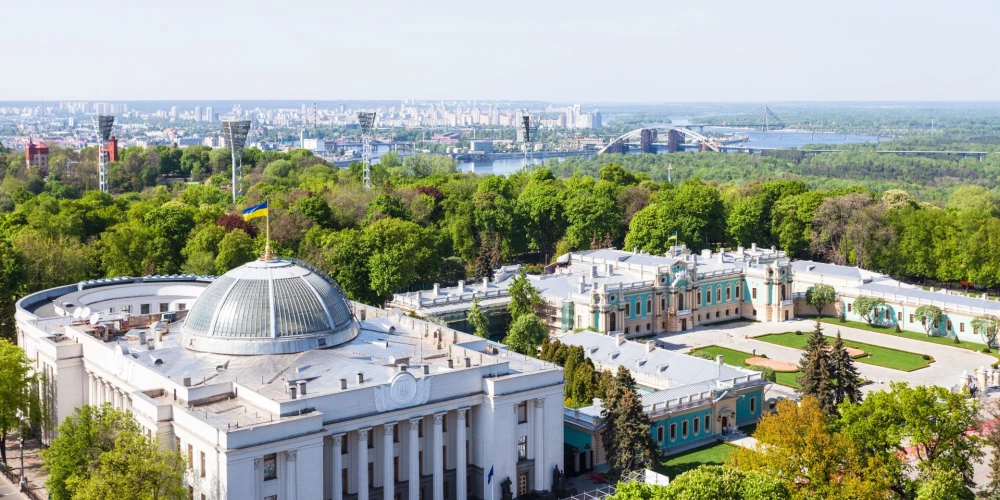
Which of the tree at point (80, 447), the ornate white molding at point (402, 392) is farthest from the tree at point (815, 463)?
the tree at point (80, 447)

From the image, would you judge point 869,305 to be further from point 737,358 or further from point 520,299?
point 520,299

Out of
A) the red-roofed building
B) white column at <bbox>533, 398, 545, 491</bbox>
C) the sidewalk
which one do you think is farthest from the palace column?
the red-roofed building

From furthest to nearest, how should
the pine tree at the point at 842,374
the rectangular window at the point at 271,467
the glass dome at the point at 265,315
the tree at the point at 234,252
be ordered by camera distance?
the tree at the point at 234,252
the pine tree at the point at 842,374
the glass dome at the point at 265,315
the rectangular window at the point at 271,467

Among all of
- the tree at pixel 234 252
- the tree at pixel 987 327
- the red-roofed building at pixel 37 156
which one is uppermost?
the red-roofed building at pixel 37 156

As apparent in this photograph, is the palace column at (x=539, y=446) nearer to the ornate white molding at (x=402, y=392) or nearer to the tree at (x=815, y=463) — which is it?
the ornate white molding at (x=402, y=392)

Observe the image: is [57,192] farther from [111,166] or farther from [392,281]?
[392,281]

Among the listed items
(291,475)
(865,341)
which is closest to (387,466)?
(291,475)

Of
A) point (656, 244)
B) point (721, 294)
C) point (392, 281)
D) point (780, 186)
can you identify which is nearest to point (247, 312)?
point (392, 281)
